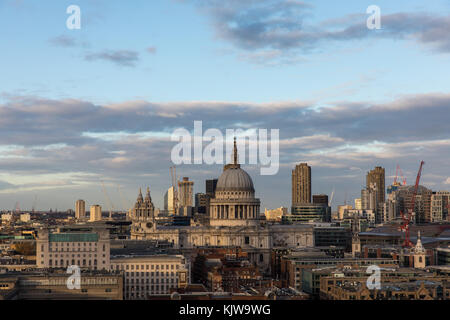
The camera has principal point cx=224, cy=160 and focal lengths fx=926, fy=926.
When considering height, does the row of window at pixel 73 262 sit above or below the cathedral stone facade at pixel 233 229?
below

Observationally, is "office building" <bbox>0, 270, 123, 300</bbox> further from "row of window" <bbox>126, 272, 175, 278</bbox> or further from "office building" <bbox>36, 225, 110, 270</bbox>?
"office building" <bbox>36, 225, 110, 270</bbox>

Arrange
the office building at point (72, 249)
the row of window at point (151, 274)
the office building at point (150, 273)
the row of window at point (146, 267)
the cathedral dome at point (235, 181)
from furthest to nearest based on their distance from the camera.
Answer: the cathedral dome at point (235, 181) < the office building at point (72, 249) < the row of window at point (146, 267) < the row of window at point (151, 274) < the office building at point (150, 273)

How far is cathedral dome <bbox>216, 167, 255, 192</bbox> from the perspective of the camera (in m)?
192

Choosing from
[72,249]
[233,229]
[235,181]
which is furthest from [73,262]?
[235,181]

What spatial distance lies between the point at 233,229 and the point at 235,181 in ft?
47.9

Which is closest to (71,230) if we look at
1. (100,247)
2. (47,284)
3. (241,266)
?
(100,247)

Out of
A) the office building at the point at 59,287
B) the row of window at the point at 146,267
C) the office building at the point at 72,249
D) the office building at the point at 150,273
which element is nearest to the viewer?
the office building at the point at 59,287

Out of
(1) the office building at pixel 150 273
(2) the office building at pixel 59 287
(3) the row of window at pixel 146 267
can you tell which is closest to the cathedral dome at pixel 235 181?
(1) the office building at pixel 150 273

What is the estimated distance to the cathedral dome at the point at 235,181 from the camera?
629ft

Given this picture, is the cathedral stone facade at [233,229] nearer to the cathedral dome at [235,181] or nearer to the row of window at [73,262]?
the cathedral dome at [235,181]

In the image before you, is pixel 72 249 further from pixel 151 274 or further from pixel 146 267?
pixel 151 274

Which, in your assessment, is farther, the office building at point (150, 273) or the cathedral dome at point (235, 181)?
the cathedral dome at point (235, 181)

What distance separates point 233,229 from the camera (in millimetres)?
180875

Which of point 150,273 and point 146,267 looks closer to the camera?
point 150,273
